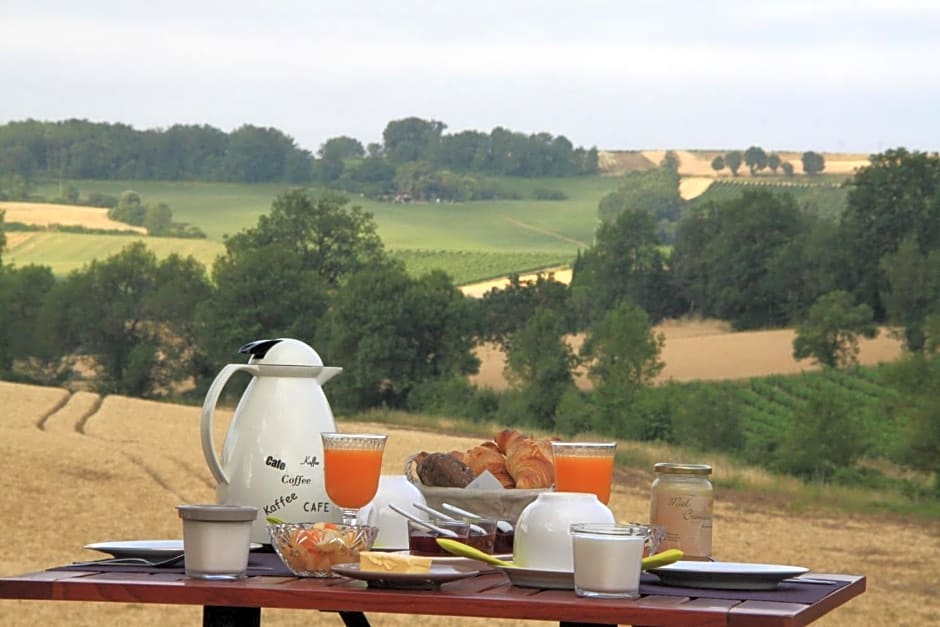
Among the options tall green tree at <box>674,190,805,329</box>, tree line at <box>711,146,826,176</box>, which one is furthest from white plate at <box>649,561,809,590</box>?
tree line at <box>711,146,826,176</box>

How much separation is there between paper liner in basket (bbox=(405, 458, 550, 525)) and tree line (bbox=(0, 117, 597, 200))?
4747 inches

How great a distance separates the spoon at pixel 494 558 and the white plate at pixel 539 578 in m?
0.02

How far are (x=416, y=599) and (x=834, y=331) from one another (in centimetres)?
7863

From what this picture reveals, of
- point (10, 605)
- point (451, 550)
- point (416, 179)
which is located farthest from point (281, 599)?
point (416, 179)

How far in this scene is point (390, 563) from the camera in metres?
3.42

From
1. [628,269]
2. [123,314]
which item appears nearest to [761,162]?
[628,269]

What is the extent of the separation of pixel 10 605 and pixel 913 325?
67963 mm

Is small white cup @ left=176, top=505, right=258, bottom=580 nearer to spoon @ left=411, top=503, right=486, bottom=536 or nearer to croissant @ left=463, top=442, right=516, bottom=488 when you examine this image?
spoon @ left=411, top=503, right=486, bottom=536

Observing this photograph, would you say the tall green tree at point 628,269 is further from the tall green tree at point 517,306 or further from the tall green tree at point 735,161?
the tall green tree at point 735,161

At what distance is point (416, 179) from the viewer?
127 meters

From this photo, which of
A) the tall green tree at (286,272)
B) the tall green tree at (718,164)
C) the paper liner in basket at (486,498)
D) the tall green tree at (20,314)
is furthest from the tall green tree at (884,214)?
the paper liner in basket at (486,498)

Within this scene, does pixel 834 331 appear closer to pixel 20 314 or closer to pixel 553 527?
pixel 20 314

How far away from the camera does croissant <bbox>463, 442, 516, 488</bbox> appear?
4465 mm

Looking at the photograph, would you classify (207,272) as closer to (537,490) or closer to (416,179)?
(416,179)
